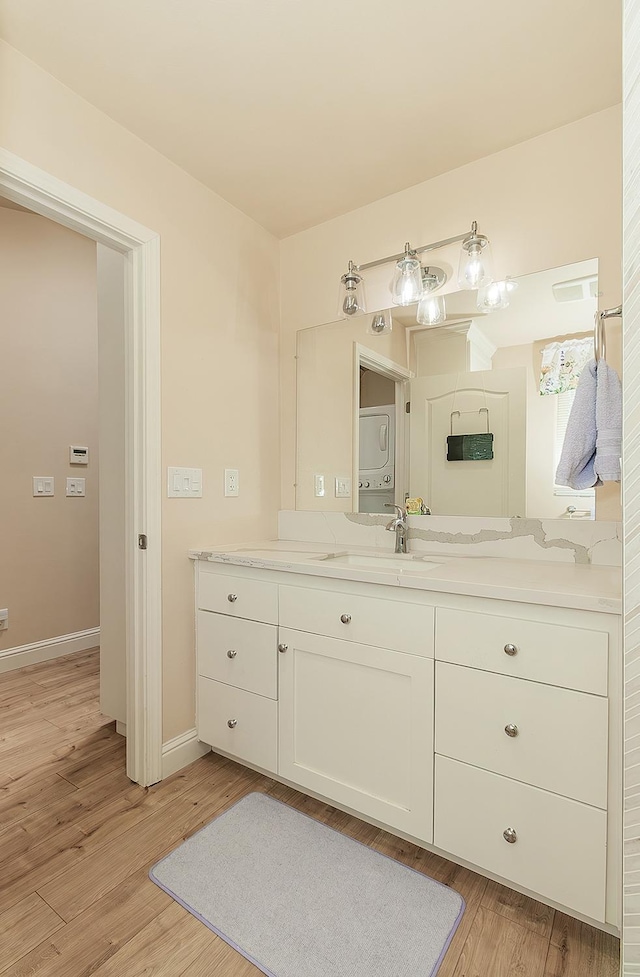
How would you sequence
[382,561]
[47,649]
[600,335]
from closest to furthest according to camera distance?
1. [600,335]
2. [382,561]
3. [47,649]

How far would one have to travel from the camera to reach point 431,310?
2.01 metres

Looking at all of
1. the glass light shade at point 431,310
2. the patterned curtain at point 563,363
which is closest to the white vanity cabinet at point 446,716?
the patterned curtain at point 563,363

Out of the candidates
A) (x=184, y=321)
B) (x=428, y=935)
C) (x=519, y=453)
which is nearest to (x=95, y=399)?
(x=184, y=321)

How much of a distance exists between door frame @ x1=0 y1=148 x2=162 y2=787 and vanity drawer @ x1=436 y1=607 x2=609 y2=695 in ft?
3.52

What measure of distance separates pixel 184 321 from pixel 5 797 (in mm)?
1883

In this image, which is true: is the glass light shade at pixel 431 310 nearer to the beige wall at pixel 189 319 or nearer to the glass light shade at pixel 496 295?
the glass light shade at pixel 496 295

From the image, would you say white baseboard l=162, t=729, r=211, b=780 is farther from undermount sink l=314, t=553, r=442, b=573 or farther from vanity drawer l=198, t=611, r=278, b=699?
undermount sink l=314, t=553, r=442, b=573

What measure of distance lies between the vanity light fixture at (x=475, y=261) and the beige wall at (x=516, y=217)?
79mm

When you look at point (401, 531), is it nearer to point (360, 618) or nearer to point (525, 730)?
point (360, 618)

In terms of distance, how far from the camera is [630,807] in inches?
29.2

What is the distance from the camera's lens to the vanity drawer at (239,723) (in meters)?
1.76

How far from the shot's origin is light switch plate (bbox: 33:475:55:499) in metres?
3.09

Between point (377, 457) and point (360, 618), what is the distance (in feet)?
2.88

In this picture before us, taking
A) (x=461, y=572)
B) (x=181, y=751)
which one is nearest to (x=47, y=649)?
(x=181, y=751)
